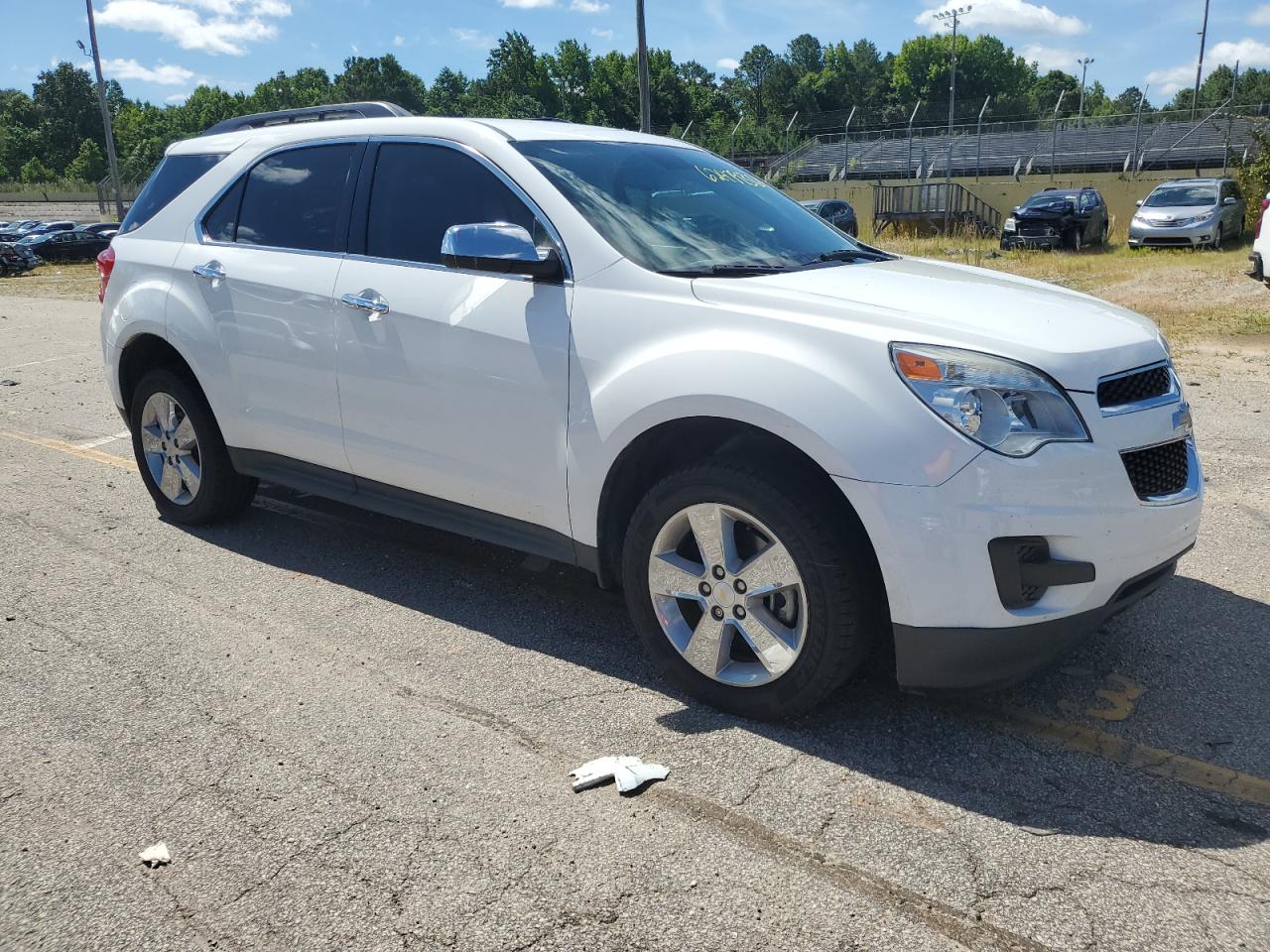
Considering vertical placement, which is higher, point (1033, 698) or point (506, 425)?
point (506, 425)

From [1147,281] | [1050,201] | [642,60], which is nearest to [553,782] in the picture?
[1147,281]

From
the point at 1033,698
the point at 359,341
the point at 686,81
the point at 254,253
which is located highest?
the point at 686,81

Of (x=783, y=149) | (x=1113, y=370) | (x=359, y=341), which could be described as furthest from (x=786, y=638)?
(x=783, y=149)

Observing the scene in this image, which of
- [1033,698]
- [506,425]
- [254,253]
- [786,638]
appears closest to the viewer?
[786,638]

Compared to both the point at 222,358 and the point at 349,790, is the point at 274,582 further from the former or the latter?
the point at 349,790

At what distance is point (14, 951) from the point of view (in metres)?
2.48

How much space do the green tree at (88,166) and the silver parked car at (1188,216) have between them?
3564 inches

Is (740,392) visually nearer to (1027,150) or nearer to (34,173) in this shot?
(1027,150)

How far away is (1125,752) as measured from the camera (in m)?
3.21

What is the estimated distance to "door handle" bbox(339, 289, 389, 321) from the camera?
164 inches

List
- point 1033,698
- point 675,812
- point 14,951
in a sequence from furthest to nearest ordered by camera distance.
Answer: point 1033,698 → point 675,812 → point 14,951

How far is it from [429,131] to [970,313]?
2242 mm

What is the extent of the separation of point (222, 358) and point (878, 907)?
3668 millimetres

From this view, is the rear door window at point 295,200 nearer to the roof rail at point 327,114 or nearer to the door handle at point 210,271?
the door handle at point 210,271
